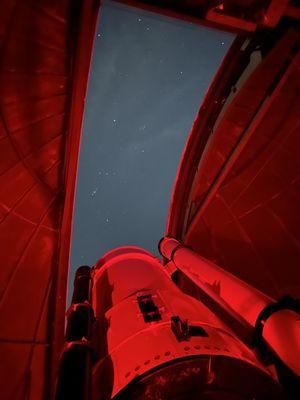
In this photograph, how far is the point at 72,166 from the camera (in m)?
5.27

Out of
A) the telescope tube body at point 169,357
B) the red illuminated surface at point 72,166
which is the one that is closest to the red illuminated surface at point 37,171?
the red illuminated surface at point 72,166

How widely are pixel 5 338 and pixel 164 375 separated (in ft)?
15.1

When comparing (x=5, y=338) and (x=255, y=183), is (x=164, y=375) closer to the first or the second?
(x=5, y=338)

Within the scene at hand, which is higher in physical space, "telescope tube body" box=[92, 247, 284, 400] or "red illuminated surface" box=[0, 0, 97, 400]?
"red illuminated surface" box=[0, 0, 97, 400]

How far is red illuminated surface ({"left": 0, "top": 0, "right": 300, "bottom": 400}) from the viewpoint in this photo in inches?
156

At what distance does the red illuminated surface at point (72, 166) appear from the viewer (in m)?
3.97

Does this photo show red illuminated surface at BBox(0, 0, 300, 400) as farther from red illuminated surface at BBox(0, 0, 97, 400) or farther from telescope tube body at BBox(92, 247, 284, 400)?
telescope tube body at BBox(92, 247, 284, 400)

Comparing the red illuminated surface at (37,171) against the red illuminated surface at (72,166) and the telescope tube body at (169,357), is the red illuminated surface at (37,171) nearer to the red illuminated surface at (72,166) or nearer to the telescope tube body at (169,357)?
the red illuminated surface at (72,166)

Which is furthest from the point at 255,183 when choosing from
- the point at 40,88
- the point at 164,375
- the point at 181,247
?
the point at 164,375

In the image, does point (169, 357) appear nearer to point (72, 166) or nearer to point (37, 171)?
point (72, 166)

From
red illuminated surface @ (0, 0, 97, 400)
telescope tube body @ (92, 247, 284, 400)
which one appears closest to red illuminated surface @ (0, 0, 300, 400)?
red illuminated surface @ (0, 0, 97, 400)

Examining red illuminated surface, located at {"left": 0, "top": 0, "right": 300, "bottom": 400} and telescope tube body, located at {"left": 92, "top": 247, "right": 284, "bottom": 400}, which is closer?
telescope tube body, located at {"left": 92, "top": 247, "right": 284, "bottom": 400}

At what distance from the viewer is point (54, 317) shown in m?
5.87

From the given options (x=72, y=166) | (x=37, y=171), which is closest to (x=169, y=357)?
(x=72, y=166)
